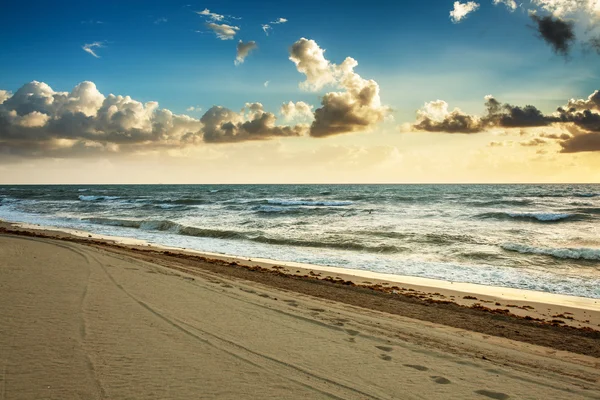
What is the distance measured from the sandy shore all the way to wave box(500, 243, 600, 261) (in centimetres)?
788

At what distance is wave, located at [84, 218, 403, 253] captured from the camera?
18641 millimetres

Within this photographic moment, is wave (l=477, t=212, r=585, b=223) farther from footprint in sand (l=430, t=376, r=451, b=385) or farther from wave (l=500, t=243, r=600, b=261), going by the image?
footprint in sand (l=430, t=376, r=451, b=385)

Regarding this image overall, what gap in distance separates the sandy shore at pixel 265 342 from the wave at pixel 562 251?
7878 millimetres

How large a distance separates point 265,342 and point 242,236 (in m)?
17.8

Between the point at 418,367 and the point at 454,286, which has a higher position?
the point at 418,367

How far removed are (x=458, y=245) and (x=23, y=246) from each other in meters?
19.0


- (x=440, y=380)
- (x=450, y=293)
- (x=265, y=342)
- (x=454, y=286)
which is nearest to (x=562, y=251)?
(x=454, y=286)

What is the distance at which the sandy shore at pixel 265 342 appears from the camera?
13.7ft

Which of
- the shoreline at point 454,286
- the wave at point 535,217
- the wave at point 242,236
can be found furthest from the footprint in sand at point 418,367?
the wave at point 535,217

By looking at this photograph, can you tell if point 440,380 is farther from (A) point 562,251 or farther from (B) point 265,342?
(A) point 562,251

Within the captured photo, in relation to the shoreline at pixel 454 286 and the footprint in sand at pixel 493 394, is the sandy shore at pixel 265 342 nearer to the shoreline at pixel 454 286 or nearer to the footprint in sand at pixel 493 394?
the footprint in sand at pixel 493 394

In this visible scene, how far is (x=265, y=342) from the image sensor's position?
17.9 ft

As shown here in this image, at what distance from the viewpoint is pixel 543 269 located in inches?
553

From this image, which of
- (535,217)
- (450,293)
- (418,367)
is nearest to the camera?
(418,367)
